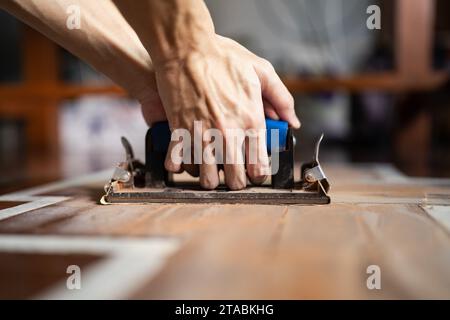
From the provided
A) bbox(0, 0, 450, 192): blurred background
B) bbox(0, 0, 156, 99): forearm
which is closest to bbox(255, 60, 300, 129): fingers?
bbox(0, 0, 156, 99): forearm

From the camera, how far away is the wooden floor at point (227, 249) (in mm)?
436

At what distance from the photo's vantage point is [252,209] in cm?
77

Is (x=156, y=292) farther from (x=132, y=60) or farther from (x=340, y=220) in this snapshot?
(x=132, y=60)

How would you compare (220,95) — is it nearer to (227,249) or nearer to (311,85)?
(227,249)

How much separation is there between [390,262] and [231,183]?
0.36m

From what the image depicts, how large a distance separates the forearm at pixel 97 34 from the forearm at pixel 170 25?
152mm

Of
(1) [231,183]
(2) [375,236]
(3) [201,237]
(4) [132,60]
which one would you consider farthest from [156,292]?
(4) [132,60]

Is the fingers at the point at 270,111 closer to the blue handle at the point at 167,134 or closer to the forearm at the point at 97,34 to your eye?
the blue handle at the point at 167,134

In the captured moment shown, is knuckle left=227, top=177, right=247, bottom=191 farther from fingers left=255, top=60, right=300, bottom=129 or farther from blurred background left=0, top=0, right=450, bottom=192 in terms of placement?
blurred background left=0, top=0, right=450, bottom=192

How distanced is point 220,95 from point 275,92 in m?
0.11

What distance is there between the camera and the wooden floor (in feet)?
1.43

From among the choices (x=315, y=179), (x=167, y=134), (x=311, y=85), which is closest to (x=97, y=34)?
(x=167, y=134)

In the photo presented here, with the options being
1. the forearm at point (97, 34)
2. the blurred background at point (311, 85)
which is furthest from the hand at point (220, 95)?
the blurred background at point (311, 85)

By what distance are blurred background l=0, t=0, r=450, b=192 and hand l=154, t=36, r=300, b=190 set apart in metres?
0.99
